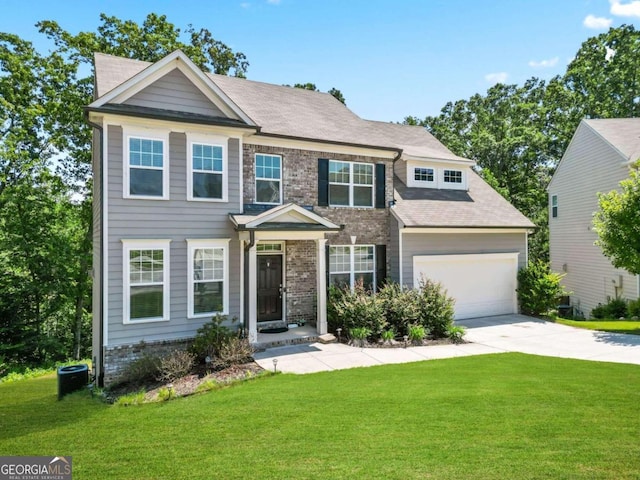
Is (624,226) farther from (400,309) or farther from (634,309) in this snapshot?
(400,309)

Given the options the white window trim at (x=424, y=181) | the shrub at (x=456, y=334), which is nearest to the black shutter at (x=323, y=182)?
the white window trim at (x=424, y=181)

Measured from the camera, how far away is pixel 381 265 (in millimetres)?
14047

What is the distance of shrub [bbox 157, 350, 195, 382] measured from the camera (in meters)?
8.83

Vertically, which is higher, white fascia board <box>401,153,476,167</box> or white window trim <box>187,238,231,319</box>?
white fascia board <box>401,153,476,167</box>

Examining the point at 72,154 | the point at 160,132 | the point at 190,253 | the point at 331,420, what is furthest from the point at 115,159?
the point at 72,154

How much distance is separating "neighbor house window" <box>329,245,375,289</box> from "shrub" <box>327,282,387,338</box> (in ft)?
2.39

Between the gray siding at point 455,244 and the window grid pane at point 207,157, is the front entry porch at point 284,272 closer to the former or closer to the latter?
the window grid pane at point 207,157

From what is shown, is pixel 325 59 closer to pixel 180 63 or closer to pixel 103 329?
pixel 180 63

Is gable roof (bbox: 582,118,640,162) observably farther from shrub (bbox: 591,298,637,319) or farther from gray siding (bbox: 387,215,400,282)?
gray siding (bbox: 387,215,400,282)

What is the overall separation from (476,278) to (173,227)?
11.2 m

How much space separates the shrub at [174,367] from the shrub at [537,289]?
42.3 feet

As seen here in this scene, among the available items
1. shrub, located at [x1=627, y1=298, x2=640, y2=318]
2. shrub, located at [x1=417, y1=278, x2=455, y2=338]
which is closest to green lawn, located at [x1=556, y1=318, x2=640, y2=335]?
shrub, located at [x1=627, y1=298, x2=640, y2=318]

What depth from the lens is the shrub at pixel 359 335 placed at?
1128 cm

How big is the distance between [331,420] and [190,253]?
20.1 ft
